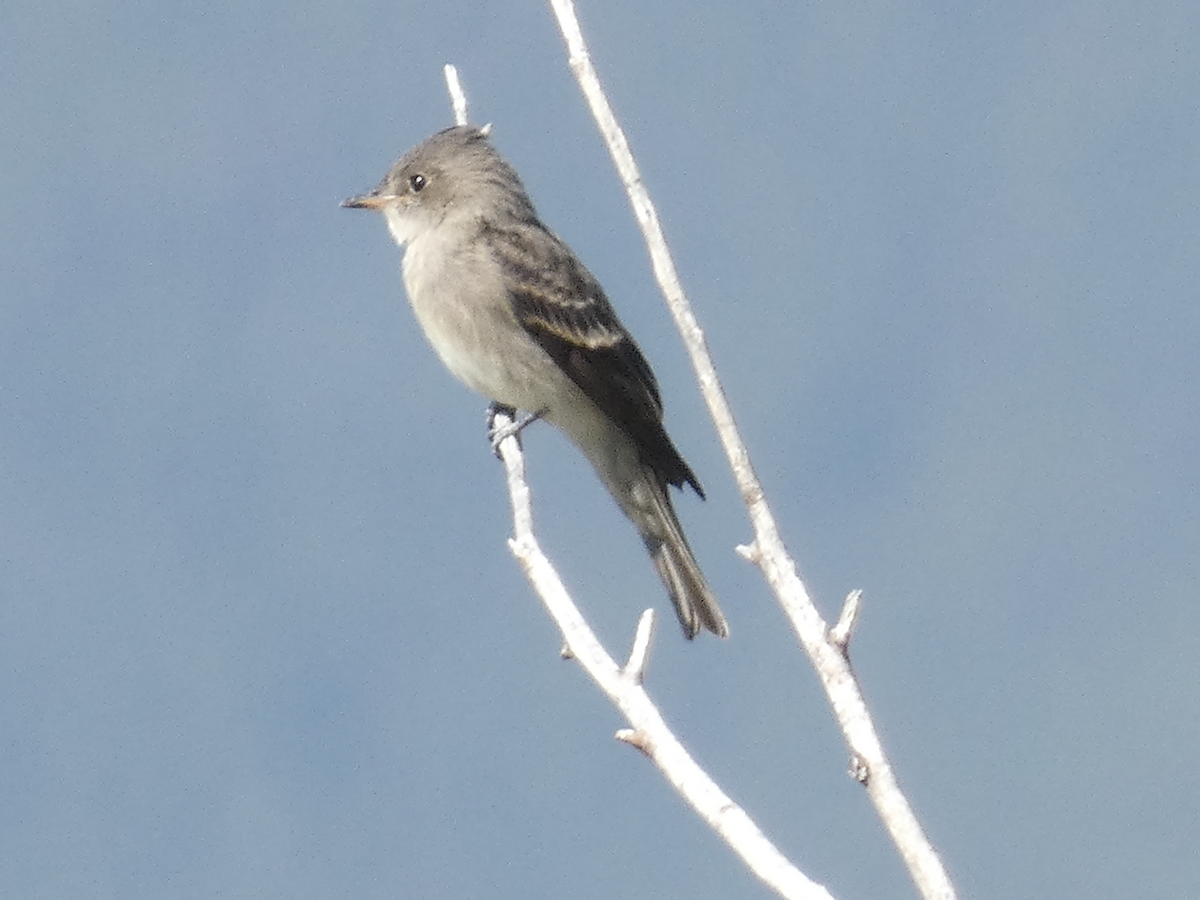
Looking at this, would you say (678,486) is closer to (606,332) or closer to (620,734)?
(606,332)

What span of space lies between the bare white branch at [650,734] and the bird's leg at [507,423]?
2.25 metres

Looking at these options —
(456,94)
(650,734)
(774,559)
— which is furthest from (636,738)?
(456,94)

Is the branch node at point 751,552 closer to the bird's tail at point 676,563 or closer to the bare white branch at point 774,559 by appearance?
the bare white branch at point 774,559

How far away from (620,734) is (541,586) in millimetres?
652

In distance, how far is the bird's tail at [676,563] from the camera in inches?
271

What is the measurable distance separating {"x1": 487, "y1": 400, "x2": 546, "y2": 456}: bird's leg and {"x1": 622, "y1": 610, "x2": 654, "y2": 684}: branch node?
2.66 m

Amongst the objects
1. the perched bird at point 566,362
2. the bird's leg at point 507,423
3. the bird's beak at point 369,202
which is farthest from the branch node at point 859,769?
the bird's beak at point 369,202

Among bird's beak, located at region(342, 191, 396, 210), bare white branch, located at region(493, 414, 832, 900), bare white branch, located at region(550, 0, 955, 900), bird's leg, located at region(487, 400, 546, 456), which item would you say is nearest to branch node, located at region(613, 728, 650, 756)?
bare white branch, located at region(493, 414, 832, 900)

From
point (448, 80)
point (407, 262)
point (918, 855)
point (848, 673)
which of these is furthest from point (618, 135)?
point (407, 262)

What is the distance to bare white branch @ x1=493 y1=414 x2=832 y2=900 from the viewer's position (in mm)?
2826

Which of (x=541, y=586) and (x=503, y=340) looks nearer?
(x=541, y=586)

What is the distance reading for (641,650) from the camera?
137 inches

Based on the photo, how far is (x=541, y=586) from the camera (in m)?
3.93

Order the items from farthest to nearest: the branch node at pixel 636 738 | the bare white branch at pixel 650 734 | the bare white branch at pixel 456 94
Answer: the bare white branch at pixel 456 94
the branch node at pixel 636 738
the bare white branch at pixel 650 734
